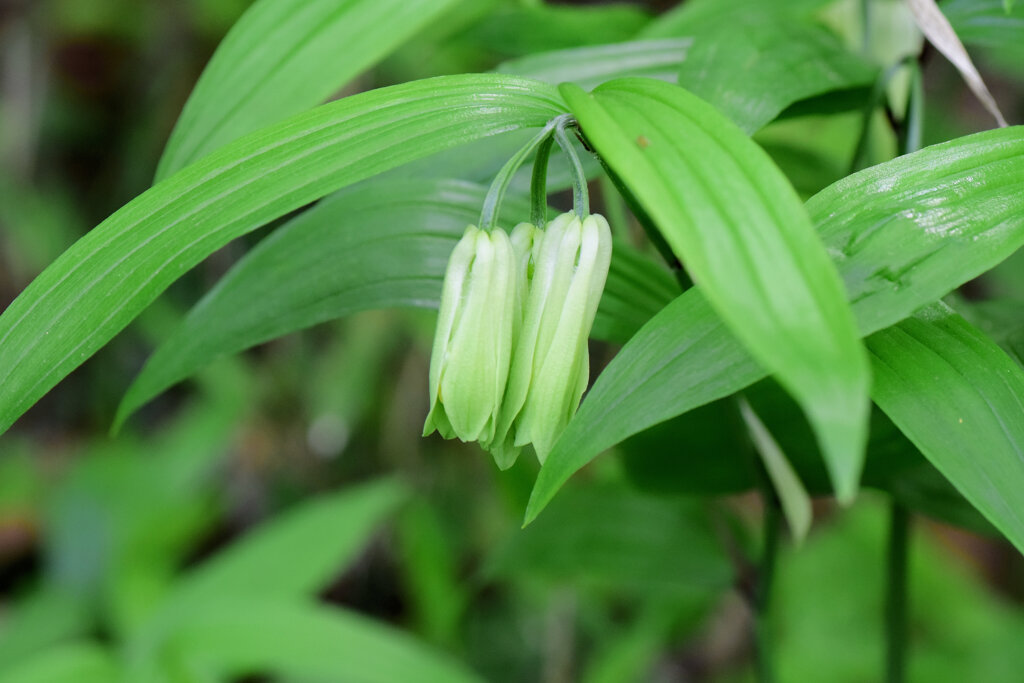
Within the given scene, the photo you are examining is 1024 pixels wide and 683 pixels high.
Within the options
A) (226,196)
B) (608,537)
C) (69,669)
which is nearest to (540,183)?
(226,196)

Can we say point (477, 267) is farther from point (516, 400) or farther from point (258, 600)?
point (258, 600)

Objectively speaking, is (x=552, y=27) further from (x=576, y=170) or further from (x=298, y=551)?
(x=298, y=551)

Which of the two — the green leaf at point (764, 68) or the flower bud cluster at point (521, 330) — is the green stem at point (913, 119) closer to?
the green leaf at point (764, 68)

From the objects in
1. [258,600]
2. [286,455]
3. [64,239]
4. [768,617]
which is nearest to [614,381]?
[768,617]

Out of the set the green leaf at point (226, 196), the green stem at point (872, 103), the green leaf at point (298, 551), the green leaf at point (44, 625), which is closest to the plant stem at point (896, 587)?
the green stem at point (872, 103)

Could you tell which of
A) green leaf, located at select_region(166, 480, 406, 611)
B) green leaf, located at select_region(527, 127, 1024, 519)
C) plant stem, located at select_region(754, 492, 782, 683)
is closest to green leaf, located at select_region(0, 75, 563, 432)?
green leaf, located at select_region(527, 127, 1024, 519)

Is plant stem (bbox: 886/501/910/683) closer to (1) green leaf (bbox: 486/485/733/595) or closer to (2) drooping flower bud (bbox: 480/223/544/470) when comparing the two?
(1) green leaf (bbox: 486/485/733/595)
